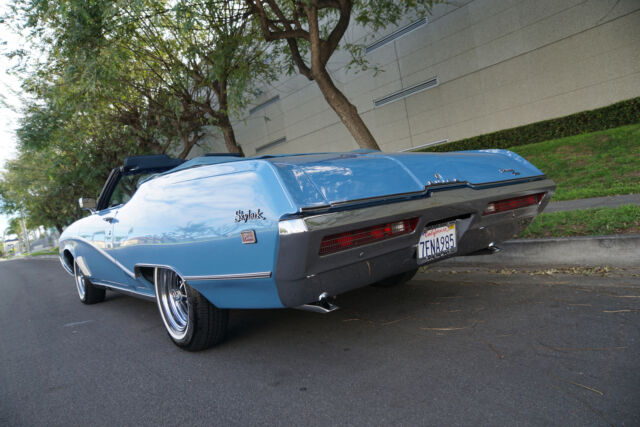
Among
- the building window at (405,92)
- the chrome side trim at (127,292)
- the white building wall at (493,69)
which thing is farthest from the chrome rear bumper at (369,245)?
the building window at (405,92)

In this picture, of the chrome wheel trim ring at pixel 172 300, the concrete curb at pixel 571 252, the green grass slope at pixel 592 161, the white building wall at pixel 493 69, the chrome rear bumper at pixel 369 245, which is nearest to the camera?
the chrome rear bumper at pixel 369 245

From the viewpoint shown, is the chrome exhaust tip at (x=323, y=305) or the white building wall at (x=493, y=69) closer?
the chrome exhaust tip at (x=323, y=305)

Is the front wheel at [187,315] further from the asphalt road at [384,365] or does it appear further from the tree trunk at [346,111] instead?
the tree trunk at [346,111]

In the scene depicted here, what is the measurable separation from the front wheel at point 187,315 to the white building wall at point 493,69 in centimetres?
889

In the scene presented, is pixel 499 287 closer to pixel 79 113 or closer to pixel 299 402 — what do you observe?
pixel 299 402

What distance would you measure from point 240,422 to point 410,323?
1.43 meters

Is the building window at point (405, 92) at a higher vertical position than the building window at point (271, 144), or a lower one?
higher

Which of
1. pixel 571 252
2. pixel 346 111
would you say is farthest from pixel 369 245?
pixel 346 111

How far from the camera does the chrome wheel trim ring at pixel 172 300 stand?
326 centimetres

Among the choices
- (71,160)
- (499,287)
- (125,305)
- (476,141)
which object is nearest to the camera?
(499,287)

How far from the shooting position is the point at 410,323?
2994 millimetres

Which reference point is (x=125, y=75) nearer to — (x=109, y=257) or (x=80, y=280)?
(x=80, y=280)

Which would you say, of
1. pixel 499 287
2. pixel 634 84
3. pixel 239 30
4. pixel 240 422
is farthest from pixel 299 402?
pixel 634 84

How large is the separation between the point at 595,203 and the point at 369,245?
15.4 feet
